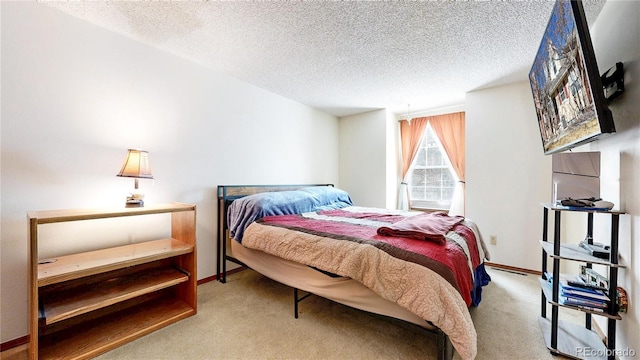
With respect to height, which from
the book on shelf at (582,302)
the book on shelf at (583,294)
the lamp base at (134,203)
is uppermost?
the lamp base at (134,203)

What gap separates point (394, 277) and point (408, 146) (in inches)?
138

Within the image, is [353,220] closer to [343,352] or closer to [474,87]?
[343,352]

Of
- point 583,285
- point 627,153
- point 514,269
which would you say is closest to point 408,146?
point 514,269

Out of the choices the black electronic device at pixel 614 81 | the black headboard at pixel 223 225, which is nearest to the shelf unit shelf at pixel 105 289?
the black headboard at pixel 223 225

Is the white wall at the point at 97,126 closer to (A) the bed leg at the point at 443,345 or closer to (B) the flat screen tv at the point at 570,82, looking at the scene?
(A) the bed leg at the point at 443,345

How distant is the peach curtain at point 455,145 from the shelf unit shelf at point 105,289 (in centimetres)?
381

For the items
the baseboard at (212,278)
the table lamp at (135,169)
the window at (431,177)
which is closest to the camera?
the table lamp at (135,169)

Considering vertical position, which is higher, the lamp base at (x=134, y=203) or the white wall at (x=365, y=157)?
the white wall at (x=365, y=157)

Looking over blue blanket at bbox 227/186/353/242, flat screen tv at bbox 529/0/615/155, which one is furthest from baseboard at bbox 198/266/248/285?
flat screen tv at bbox 529/0/615/155

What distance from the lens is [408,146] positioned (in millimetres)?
4426

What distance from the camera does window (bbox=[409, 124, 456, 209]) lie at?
13.5 feet

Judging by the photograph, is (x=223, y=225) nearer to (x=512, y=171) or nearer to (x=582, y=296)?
(x=582, y=296)

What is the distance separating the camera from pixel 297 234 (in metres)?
1.95

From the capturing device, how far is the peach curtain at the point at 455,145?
3.81 m
